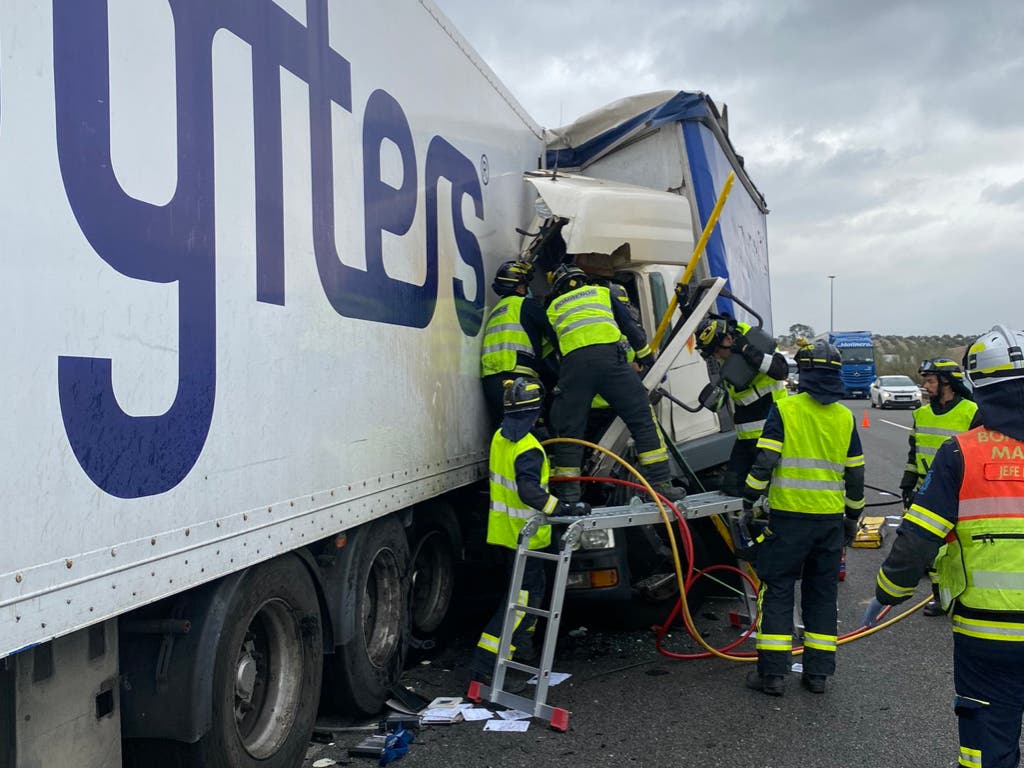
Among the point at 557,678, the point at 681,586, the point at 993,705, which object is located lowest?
the point at 557,678

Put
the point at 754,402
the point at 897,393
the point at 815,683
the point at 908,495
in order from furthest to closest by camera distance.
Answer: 1. the point at 897,393
2. the point at 908,495
3. the point at 754,402
4. the point at 815,683

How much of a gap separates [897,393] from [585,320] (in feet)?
105

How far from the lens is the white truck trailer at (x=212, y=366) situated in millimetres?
2184

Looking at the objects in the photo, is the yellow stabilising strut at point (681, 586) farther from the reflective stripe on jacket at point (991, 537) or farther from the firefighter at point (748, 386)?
the reflective stripe on jacket at point (991, 537)

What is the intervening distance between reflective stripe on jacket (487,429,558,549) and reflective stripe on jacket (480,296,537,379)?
0.73 meters

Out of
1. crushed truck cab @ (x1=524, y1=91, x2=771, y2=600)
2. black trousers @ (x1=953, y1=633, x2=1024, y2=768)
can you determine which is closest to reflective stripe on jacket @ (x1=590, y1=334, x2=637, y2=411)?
crushed truck cab @ (x1=524, y1=91, x2=771, y2=600)

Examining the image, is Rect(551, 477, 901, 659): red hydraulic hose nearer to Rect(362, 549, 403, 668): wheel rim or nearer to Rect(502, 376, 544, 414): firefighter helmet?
Rect(502, 376, 544, 414): firefighter helmet

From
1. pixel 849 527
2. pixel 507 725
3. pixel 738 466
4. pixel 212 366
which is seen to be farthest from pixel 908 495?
pixel 212 366

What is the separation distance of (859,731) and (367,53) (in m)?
3.92

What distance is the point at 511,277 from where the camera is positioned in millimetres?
5934

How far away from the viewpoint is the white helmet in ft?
9.80

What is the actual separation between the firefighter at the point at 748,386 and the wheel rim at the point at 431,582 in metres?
1.91

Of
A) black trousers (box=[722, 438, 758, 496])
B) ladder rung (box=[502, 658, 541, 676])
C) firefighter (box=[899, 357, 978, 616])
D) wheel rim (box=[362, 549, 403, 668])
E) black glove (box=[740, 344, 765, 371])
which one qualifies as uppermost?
black glove (box=[740, 344, 765, 371])

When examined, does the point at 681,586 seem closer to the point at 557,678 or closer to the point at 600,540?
the point at 600,540
